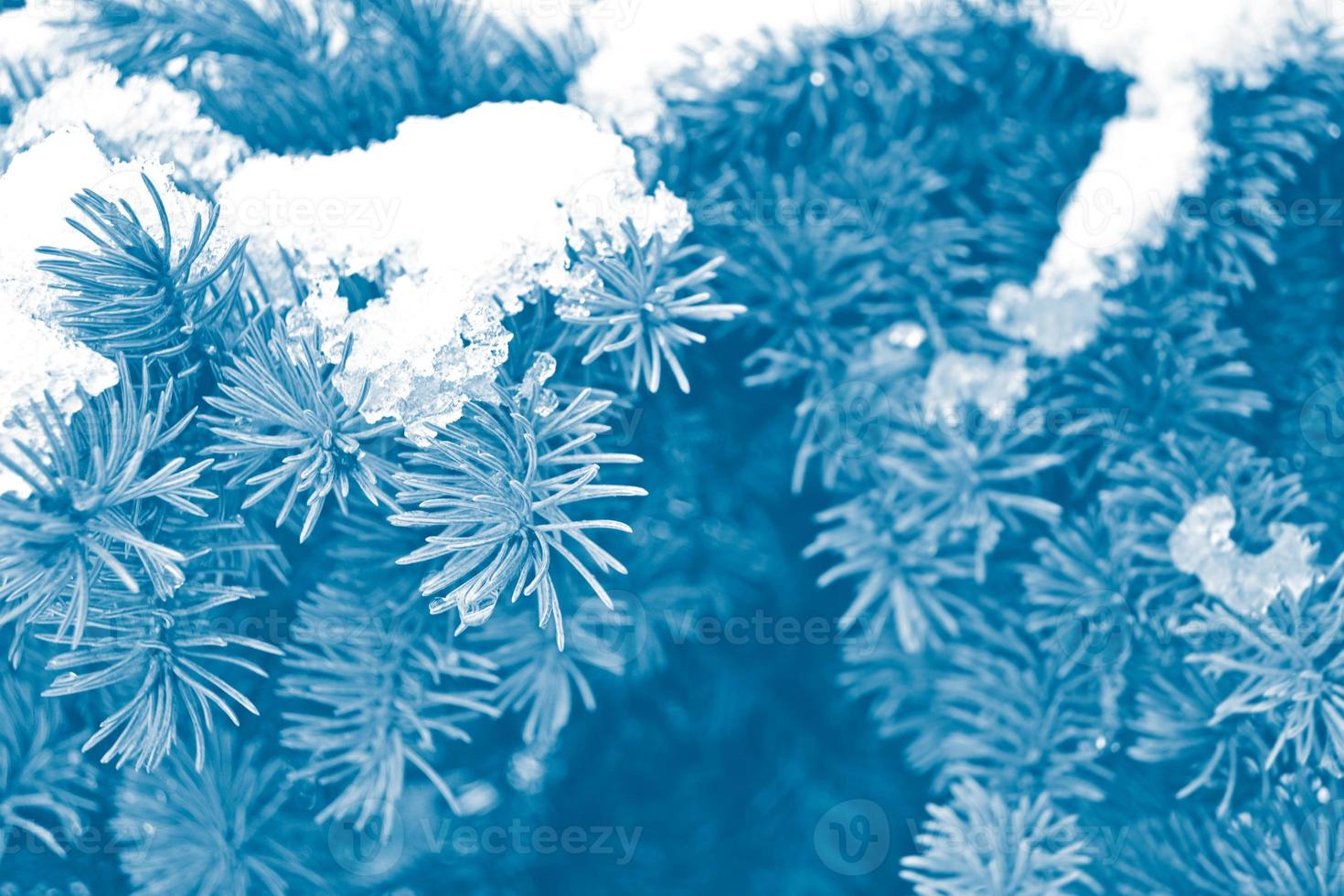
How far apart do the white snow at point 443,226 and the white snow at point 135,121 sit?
0.09 ft

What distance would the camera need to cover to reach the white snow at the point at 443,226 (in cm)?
43

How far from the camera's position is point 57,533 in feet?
1.20

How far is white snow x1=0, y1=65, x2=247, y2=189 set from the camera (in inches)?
19.2

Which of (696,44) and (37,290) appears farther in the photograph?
(696,44)

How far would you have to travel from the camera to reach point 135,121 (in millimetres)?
492

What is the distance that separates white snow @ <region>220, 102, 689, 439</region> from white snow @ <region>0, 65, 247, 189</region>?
0.09 feet

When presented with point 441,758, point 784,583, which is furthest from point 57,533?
point 784,583

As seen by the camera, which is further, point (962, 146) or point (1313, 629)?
point (962, 146)

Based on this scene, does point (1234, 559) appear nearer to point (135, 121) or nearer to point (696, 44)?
point (696, 44)

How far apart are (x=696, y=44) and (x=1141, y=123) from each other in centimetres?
26

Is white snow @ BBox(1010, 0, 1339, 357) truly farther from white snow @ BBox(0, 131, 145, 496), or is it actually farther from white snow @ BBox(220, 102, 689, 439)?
white snow @ BBox(0, 131, 145, 496)

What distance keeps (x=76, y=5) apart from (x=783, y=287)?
42 cm

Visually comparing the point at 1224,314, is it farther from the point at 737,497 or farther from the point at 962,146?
the point at 737,497

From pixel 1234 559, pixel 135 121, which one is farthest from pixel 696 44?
pixel 1234 559
